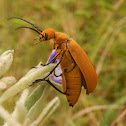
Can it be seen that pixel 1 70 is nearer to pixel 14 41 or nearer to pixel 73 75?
pixel 73 75

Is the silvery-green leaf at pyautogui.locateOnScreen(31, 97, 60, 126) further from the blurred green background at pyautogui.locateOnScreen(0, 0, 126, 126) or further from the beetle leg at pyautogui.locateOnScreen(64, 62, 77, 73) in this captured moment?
the blurred green background at pyautogui.locateOnScreen(0, 0, 126, 126)

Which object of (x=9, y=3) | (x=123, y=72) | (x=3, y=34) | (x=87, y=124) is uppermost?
(x=9, y=3)

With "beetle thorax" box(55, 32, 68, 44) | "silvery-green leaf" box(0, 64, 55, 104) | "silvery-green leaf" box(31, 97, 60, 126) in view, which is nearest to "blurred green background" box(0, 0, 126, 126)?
"beetle thorax" box(55, 32, 68, 44)

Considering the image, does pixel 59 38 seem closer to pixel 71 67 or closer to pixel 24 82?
pixel 71 67

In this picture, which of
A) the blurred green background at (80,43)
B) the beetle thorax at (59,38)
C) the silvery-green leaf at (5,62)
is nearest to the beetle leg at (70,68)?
the beetle thorax at (59,38)

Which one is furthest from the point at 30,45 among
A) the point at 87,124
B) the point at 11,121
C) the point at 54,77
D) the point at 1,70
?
the point at 11,121

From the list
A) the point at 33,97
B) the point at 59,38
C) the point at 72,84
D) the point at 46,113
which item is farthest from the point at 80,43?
the point at 46,113
